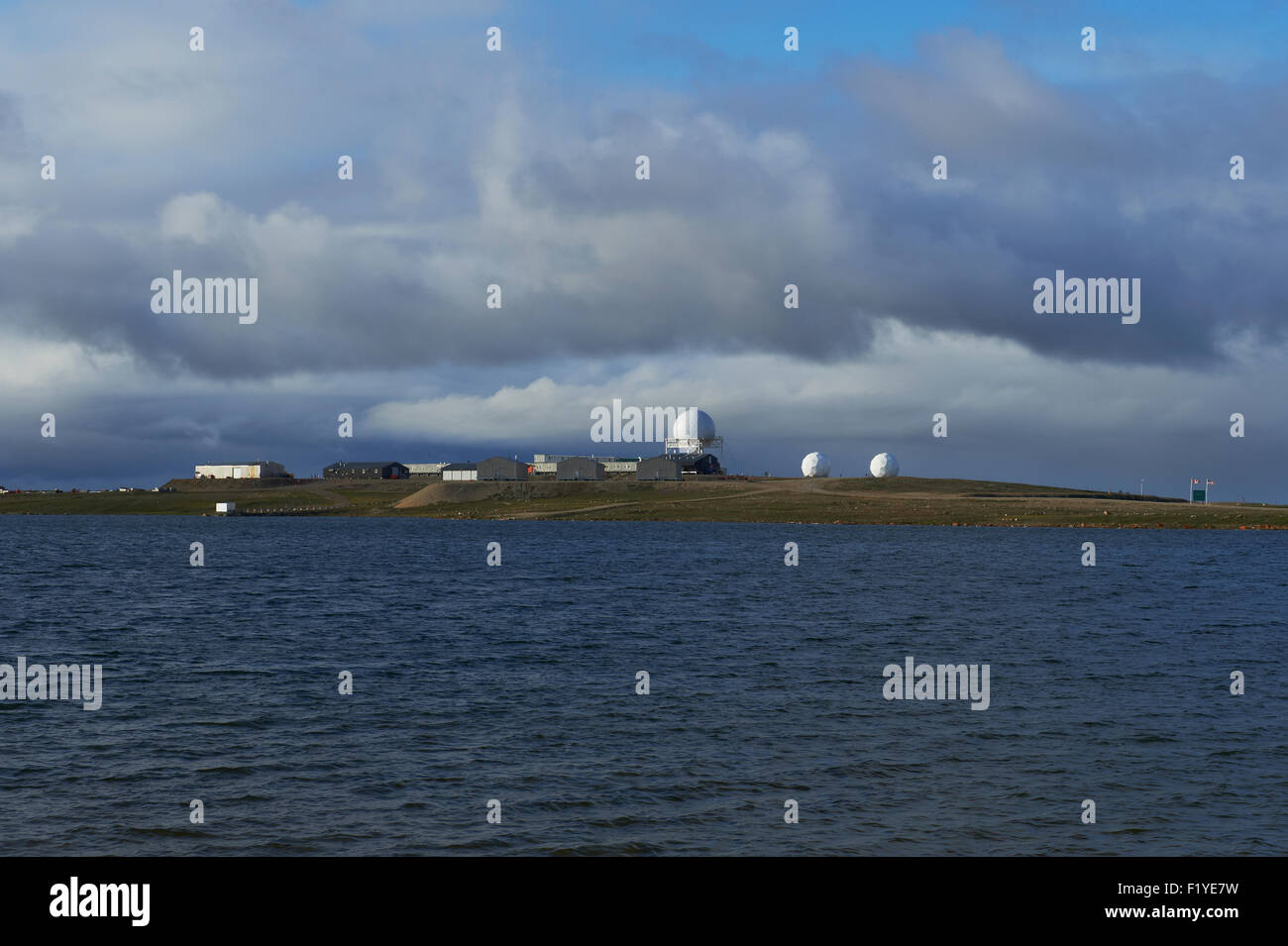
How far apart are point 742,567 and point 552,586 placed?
2631 centimetres

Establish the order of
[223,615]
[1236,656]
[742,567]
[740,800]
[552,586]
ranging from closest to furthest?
[740,800] → [1236,656] → [223,615] → [552,586] → [742,567]

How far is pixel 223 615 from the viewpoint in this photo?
62.0m

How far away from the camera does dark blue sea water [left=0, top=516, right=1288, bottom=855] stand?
2217 cm

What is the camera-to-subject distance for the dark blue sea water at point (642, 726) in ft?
72.7

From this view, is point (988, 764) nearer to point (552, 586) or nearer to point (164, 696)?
point (164, 696)

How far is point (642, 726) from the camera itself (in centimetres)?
3167
